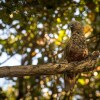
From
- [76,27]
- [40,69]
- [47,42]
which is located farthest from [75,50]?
[47,42]

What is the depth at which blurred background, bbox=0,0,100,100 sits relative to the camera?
547cm

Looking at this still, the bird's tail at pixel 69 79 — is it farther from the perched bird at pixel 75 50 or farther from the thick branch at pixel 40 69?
the thick branch at pixel 40 69

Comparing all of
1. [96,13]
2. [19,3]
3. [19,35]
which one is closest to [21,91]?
[19,35]

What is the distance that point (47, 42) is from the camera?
6793mm

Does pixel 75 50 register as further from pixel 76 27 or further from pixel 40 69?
pixel 40 69

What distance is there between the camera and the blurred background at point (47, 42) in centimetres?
547

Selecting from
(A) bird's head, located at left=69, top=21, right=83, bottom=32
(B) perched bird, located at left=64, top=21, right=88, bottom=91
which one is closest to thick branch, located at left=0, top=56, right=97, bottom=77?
(B) perched bird, located at left=64, top=21, right=88, bottom=91

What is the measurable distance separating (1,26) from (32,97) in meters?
2.07

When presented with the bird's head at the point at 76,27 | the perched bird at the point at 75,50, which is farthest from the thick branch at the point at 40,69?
the bird's head at the point at 76,27

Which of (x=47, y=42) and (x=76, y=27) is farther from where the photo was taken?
(x=47, y=42)

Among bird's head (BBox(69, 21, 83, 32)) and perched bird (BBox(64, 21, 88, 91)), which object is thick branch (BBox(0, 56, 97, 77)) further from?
bird's head (BBox(69, 21, 83, 32))

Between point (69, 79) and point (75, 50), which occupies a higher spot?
point (75, 50)

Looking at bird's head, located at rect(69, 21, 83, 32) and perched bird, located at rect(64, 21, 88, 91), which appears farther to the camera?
bird's head, located at rect(69, 21, 83, 32)

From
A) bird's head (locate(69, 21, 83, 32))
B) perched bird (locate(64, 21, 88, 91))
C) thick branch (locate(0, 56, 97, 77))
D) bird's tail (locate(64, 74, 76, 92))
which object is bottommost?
bird's tail (locate(64, 74, 76, 92))
